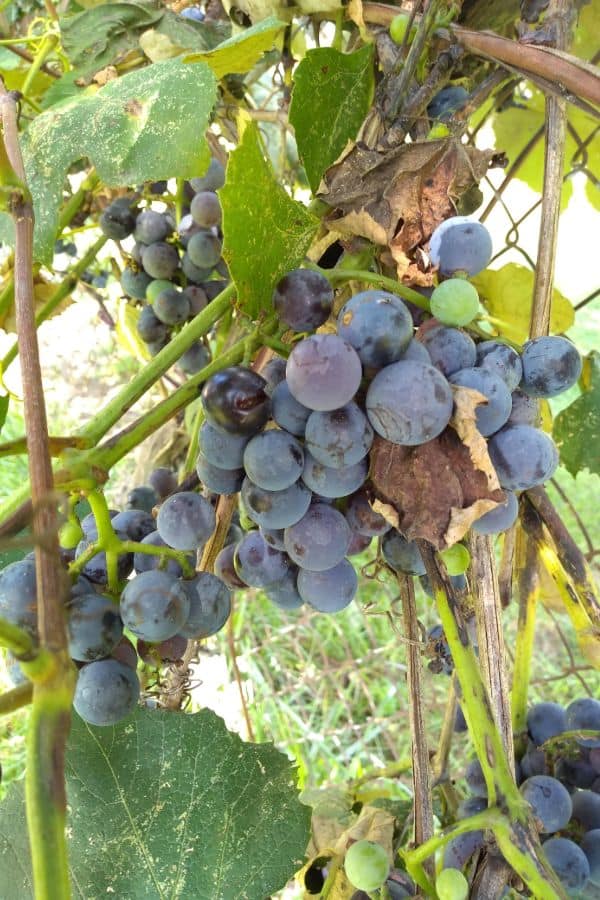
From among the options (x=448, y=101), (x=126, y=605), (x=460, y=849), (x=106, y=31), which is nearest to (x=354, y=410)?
(x=126, y=605)

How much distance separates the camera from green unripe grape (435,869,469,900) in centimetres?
59

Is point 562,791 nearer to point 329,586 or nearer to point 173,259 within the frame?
point 329,586

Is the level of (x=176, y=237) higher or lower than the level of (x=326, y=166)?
higher

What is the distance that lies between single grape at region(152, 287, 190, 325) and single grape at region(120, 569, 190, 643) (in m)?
0.72

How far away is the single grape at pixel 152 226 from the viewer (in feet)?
4.06

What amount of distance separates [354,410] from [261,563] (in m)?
0.20

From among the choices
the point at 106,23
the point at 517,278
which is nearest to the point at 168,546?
the point at 517,278

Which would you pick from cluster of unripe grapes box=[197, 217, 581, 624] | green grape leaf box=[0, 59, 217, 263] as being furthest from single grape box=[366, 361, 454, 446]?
green grape leaf box=[0, 59, 217, 263]

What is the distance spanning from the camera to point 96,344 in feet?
10.6

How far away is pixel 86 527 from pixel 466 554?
36cm

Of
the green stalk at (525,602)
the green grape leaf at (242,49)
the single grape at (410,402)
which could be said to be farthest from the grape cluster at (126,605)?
the green grape leaf at (242,49)

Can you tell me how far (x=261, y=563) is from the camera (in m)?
0.67

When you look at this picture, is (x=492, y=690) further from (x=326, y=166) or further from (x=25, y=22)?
(x=25, y=22)

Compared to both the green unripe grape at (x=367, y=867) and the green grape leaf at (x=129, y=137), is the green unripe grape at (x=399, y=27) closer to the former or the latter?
the green grape leaf at (x=129, y=137)
